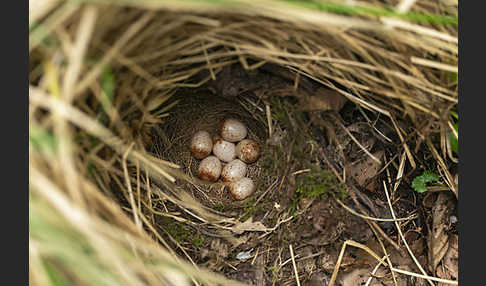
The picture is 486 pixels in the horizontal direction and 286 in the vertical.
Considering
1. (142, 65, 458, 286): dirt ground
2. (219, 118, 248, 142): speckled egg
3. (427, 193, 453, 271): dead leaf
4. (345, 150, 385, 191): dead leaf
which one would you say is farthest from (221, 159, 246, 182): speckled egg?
(427, 193, 453, 271): dead leaf

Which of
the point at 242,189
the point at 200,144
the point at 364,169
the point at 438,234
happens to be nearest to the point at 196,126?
the point at 200,144

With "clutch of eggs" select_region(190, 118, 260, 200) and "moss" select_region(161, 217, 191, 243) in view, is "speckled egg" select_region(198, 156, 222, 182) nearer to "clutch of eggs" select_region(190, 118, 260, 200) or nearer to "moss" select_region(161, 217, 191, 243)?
"clutch of eggs" select_region(190, 118, 260, 200)

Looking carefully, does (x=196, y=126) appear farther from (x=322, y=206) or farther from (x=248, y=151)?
(x=322, y=206)

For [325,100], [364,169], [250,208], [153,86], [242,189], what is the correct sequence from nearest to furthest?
[153,86] < [325,100] < [364,169] < [250,208] < [242,189]

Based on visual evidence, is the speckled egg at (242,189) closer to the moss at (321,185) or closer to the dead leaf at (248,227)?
the dead leaf at (248,227)

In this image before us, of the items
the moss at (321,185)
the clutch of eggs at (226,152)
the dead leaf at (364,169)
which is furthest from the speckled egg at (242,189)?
the dead leaf at (364,169)

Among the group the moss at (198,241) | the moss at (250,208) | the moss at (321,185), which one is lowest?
the moss at (198,241)
